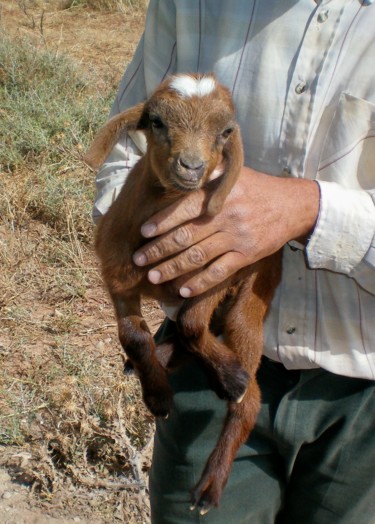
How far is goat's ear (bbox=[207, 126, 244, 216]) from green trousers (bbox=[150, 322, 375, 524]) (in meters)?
0.66

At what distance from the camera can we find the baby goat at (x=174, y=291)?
2.17 meters

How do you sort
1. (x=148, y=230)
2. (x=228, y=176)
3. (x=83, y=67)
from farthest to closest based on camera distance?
(x=83, y=67), (x=148, y=230), (x=228, y=176)

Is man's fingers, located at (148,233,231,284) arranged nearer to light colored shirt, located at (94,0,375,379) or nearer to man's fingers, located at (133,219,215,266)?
man's fingers, located at (133,219,215,266)

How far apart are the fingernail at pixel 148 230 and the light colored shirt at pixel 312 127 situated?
0.38 metres

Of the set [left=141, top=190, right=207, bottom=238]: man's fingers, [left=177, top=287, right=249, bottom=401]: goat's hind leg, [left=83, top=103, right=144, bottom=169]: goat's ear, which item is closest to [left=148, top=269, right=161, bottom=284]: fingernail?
[left=141, top=190, right=207, bottom=238]: man's fingers

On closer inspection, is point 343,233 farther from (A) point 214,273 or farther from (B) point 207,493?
(B) point 207,493

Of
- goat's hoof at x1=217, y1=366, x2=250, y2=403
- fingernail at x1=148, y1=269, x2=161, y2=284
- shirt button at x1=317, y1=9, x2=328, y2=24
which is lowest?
goat's hoof at x1=217, y1=366, x2=250, y2=403

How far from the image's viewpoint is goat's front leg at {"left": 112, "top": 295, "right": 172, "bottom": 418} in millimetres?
2338

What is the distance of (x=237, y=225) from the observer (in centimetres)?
209

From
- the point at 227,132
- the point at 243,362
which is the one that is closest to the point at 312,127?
the point at 227,132

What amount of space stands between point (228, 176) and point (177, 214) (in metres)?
0.18

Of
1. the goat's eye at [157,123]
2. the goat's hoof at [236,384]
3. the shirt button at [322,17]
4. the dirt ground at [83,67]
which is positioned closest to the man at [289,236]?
the shirt button at [322,17]

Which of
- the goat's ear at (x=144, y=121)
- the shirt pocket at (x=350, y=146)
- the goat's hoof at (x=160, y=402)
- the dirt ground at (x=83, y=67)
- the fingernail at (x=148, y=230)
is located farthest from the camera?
the dirt ground at (x=83, y=67)

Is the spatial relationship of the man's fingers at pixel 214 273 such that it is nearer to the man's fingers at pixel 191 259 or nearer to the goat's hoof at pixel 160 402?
the man's fingers at pixel 191 259
